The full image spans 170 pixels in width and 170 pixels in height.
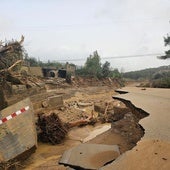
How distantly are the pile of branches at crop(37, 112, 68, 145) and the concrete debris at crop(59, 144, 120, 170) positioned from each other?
17.3 ft

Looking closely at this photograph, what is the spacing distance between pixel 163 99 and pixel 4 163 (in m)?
3.80

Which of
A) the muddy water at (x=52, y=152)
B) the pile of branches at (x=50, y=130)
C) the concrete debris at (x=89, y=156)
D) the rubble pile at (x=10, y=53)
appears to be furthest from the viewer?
the rubble pile at (x=10, y=53)

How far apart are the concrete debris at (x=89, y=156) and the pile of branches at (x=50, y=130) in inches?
208

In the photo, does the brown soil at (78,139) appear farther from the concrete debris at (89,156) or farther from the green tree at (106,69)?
the green tree at (106,69)

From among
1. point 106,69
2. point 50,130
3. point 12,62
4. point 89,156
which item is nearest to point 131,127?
point 89,156

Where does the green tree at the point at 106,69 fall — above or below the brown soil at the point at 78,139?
above

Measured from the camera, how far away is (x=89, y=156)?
3.12 m

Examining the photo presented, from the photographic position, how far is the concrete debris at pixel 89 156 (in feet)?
9.35

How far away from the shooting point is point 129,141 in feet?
15.8

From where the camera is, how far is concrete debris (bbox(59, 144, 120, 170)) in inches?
112

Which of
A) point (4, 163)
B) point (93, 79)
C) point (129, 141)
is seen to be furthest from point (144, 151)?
point (93, 79)

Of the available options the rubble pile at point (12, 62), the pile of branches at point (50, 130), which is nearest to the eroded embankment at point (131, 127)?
the pile of branches at point (50, 130)

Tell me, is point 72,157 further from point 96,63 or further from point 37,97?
point 96,63

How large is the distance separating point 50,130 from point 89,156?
584 cm
